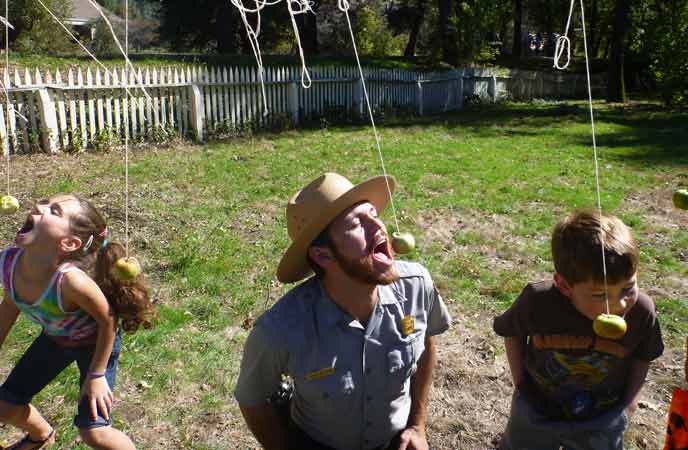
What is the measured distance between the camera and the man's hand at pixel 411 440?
7.22 ft

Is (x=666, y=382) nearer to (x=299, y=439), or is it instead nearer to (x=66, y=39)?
(x=299, y=439)

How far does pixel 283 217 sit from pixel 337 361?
495 cm

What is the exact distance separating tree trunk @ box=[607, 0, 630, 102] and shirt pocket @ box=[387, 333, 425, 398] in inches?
855

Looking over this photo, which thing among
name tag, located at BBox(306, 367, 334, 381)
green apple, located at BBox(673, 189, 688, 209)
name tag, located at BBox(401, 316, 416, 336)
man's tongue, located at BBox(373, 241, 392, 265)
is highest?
green apple, located at BBox(673, 189, 688, 209)

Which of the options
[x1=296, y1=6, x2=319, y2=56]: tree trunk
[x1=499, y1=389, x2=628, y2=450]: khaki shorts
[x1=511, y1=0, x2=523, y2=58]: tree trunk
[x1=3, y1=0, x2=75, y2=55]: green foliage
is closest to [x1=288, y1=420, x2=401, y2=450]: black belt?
[x1=499, y1=389, x2=628, y2=450]: khaki shorts

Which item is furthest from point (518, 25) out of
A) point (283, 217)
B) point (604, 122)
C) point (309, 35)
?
point (283, 217)

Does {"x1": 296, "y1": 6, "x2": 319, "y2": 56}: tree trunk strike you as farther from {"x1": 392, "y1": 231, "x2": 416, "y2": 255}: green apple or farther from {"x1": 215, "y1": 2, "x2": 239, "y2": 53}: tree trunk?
{"x1": 392, "y1": 231, "x2": 416, "y2": 255}: green apple

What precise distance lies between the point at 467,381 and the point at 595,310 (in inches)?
71.8

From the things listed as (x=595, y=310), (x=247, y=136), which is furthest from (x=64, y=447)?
(x=247, y=136)

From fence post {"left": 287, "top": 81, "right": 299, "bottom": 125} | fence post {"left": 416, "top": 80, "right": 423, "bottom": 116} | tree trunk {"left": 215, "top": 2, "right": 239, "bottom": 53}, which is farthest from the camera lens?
tree trunk {"left": 215, "top": 2, "right": 239, "bottom": 53}

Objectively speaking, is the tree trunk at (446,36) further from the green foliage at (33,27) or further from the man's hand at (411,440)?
the man's hand at (411,440)

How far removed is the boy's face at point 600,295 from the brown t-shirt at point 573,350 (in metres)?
0.09

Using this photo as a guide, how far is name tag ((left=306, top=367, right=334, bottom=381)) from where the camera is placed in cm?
205

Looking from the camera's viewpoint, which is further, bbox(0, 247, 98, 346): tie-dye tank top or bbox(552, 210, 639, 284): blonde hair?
bbox(0, 247, 98, 346): tie-dye tank top
